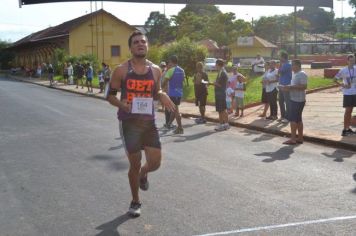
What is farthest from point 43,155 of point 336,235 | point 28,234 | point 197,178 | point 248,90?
point 248,90

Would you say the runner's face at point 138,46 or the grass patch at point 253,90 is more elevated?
the runner's face at point 138,46

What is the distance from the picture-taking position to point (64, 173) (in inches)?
331

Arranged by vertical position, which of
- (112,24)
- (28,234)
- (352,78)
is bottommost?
(28,234)

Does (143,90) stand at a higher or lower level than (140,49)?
lower

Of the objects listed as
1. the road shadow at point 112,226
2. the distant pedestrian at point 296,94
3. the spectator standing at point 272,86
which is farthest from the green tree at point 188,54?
the road shadow at point 112,226

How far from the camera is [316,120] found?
575 inches

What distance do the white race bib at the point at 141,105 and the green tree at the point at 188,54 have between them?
72.4 ft

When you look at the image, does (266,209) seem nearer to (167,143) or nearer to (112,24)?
(167,143)

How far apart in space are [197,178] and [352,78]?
17.0 feet

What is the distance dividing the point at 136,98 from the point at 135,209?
1206mm

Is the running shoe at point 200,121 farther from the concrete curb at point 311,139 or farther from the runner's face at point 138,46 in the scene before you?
the runner's face at point 138,46

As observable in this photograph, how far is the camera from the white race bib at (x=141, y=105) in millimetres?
5793

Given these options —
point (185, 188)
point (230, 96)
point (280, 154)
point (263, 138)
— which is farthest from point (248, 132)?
point (185, 188)

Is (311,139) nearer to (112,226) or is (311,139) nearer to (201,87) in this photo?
(201,87)
